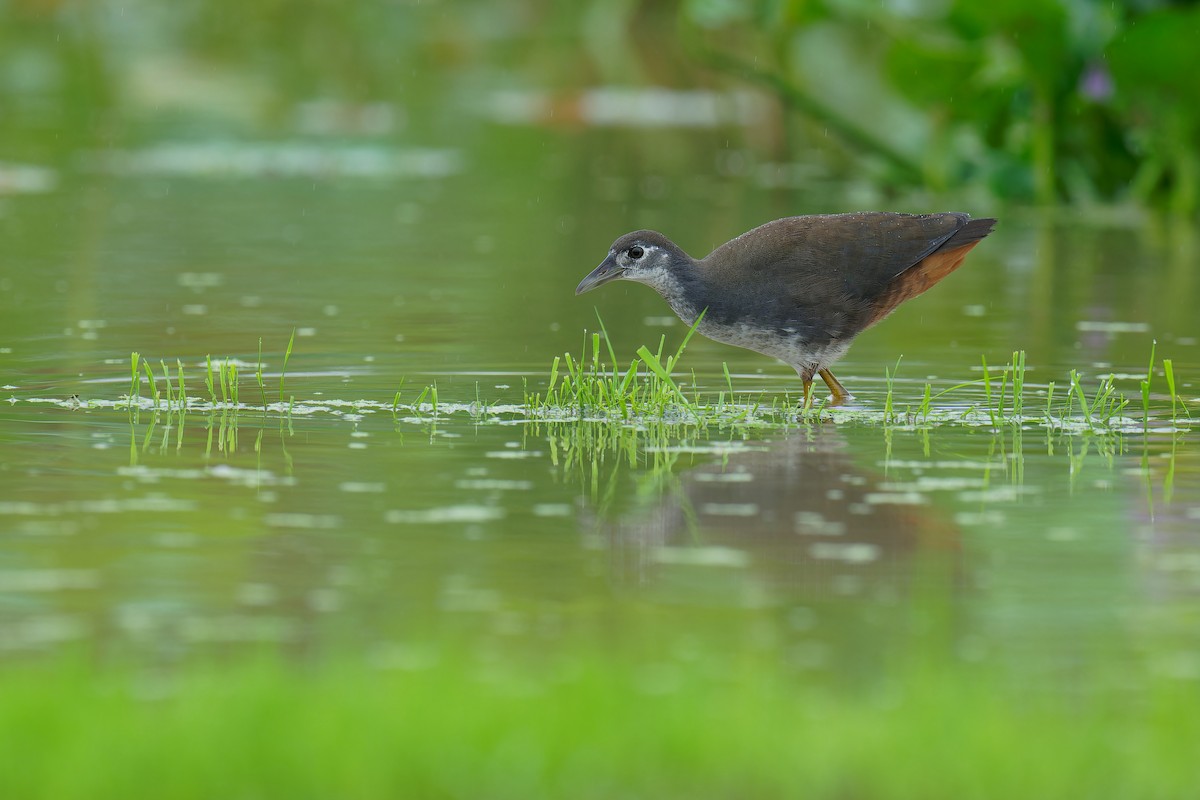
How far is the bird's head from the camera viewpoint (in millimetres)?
10133

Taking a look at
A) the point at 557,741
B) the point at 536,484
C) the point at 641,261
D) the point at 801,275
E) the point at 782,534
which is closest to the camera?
the point at 557,741

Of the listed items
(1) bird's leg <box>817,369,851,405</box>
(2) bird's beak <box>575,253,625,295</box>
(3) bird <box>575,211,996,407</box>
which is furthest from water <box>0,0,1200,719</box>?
(2) bird's beak <box>575,253,625,295</box>

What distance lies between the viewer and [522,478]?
319 inches

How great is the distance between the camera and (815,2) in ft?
63.1

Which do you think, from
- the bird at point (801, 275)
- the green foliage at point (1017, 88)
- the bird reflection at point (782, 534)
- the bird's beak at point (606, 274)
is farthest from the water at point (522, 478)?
the green foliage at point (1017, 88)

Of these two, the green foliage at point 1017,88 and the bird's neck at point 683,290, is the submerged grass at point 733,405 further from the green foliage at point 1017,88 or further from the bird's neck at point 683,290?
the green foliage at point 1017,88

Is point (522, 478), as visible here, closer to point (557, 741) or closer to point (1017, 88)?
point (557, 741)

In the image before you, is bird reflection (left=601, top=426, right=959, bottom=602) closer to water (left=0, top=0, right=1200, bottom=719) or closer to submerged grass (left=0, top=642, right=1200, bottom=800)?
water (left=0, top=0, right=1200, bottom=719)

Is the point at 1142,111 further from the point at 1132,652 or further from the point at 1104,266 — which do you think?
the point at 1132,652

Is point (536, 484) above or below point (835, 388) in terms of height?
below

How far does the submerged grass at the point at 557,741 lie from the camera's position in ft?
15.5

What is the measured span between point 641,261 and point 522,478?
2.34 metres

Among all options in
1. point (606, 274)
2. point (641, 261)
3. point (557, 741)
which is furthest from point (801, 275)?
point (557, 741)

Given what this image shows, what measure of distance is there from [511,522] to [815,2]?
12.6 meters
